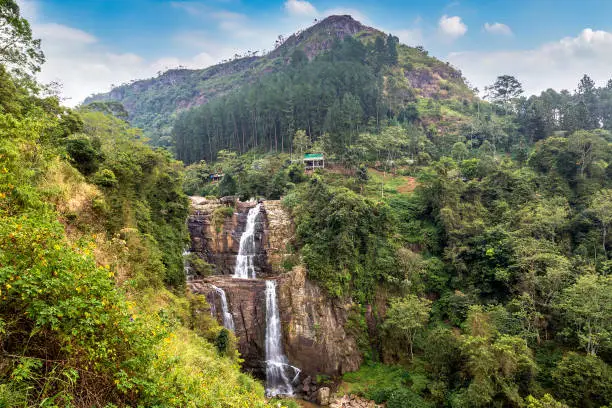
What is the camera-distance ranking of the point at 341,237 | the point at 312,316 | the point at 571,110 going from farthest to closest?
1. the point at 571,110
2. the point at 341,237
3. the point at 312,316

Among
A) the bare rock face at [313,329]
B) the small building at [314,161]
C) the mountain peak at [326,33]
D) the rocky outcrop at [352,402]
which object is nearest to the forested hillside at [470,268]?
the rocky outcrop at [352,402]

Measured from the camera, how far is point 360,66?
58750 mm

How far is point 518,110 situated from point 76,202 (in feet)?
215

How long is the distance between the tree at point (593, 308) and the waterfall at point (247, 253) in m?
22.4

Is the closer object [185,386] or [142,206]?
[185,386]

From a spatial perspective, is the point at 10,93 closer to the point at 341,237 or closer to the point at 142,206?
the point at 142,206

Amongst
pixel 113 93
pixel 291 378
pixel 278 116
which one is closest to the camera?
pixel 291 378

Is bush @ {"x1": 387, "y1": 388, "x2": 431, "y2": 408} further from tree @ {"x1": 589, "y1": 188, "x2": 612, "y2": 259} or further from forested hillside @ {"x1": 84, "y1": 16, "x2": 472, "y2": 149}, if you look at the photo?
forested hillside @ {"x1": 84, "y1": 16, "x2": 472, "y2": 149}

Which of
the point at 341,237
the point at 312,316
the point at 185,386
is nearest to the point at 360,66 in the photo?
the point at 341,237

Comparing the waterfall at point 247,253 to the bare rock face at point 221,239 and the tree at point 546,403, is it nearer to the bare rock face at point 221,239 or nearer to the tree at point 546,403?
the bare rock face at point 221,239

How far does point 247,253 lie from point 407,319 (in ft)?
48.7

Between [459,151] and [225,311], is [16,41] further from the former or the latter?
[459,151]

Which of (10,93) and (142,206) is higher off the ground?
(10,93)

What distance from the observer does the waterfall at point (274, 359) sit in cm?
2222
